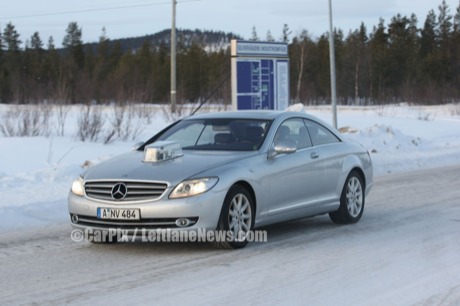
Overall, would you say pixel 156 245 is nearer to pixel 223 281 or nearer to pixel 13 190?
pixel 223 281

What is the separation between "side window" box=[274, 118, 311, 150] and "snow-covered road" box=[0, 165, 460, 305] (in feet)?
3.43

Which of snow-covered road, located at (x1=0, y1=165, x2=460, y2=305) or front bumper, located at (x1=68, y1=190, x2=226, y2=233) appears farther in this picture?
front bumper, located at (x1=68, y1=190, x2=226, y2=233)

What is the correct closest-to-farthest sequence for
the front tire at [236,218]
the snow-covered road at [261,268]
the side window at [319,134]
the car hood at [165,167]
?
the snow-covered road at [261,268], the car hood at [165,167], the front tire at [236,218], the side window at [319,134]

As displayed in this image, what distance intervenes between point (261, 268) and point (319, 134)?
2.96 meters

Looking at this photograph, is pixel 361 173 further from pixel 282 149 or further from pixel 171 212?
pixel 171 212

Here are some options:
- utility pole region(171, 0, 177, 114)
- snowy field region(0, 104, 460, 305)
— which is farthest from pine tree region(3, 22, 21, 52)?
snowy field region(0, 104, 460, 305)

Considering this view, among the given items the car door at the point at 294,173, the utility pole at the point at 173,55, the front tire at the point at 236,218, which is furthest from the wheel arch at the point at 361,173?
the utility pole at the point at 173,55

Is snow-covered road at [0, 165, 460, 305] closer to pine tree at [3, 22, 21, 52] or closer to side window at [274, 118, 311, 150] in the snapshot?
side window at [274, 118, 311, 150]

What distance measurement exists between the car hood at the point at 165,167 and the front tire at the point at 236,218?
353 mm

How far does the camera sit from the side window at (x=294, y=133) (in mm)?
9156

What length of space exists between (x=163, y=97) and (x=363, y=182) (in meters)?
77.1

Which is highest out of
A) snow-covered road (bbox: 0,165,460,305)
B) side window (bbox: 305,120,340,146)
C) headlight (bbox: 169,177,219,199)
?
side window (bbox: 305,120,340,146)

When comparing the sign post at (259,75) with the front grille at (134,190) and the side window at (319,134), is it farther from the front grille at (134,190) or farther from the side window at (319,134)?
the front grille at (134,190)

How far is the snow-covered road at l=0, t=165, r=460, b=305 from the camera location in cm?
630
